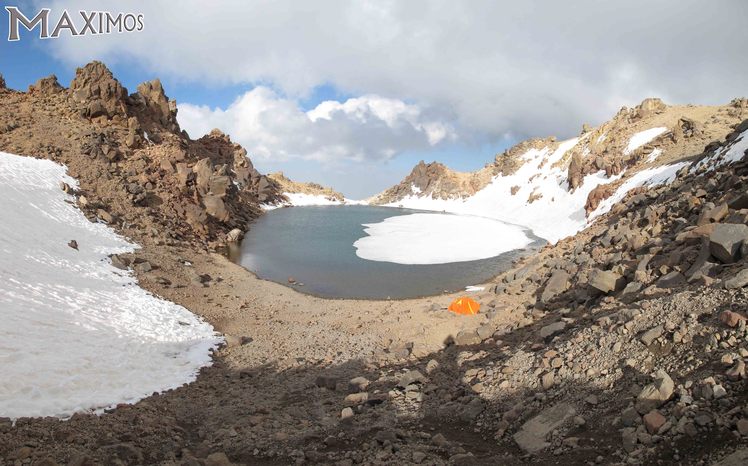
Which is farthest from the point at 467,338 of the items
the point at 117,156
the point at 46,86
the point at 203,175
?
the point at 46,86

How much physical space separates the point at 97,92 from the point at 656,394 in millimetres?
51720

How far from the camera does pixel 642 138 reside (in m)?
52.7

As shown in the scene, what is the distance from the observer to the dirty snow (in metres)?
36.1

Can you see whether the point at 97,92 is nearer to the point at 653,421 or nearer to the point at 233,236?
the point at 233,236

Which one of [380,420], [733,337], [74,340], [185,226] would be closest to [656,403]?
[733,337]

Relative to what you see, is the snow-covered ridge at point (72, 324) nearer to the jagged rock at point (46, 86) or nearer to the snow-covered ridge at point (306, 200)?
the jagged rock at point (46, 86)

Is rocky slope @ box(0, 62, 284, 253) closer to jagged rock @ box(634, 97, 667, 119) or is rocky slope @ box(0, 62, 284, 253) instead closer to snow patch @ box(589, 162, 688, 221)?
snow patch @ box(589, 162, 688, 221)

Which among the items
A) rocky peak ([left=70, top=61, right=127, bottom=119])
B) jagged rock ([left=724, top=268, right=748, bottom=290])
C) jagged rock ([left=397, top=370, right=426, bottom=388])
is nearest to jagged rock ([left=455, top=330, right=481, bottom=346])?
jagged rock ([left=397, top=370, right=426, bottom=388])

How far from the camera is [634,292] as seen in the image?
12.4 metres

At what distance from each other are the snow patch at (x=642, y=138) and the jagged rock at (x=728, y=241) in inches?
1859

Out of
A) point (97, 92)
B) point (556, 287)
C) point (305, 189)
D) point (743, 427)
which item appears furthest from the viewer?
point (305, 189)

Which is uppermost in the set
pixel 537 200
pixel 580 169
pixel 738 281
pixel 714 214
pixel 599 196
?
pixel 580 169

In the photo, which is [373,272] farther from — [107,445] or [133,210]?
[107,445]

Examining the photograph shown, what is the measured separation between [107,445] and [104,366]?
4696 mm
